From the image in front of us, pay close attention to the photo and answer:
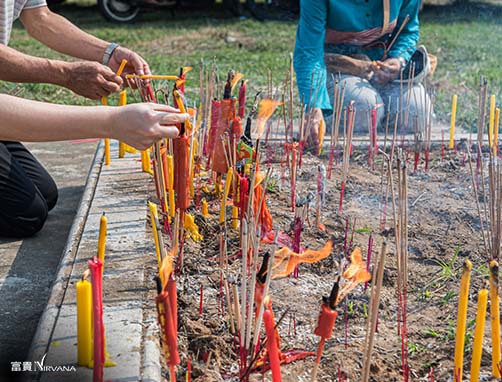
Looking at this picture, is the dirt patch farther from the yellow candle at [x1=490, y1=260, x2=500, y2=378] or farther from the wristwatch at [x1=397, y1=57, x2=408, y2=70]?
the wristwatch at [x1=397, y1=57, x2=408, y2=70]

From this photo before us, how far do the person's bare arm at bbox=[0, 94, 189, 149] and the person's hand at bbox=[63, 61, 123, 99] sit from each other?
0.93 meters

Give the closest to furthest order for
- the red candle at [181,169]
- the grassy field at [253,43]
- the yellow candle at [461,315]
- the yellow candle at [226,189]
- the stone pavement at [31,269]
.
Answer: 1. the yellow candle at [461,315]
2. the stone pavement at [31,269]
3. the red candle at [181,169]
4. the yellow candle at [226,189]
5. the grassy field at [253,43]

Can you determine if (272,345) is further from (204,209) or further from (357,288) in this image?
(204,209)

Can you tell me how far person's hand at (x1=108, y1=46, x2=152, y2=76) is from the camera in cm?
335

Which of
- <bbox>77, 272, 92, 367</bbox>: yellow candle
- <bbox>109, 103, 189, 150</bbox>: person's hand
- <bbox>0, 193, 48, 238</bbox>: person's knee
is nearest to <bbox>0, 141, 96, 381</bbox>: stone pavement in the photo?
<bbox>0, 193, 48, 238</bbox>: person's knee

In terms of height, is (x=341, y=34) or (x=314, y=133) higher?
(x=341, y=34)

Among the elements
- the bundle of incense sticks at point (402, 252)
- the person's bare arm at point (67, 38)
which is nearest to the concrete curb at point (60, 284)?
the person's bare arm at point (67, 38)

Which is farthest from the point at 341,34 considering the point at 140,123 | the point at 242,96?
the point at 140,123

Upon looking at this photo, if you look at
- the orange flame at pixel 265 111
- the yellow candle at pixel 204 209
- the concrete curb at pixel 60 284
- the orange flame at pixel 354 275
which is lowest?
the concrete curb at pixel 60 284

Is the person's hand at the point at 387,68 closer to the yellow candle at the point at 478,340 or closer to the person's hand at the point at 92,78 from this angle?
the person's hand at the point at 92,78

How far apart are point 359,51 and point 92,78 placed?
2678 mm

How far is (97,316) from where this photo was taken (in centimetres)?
194

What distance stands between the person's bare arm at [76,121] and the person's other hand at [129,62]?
1215mm

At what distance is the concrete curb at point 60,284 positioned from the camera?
2195 mm
